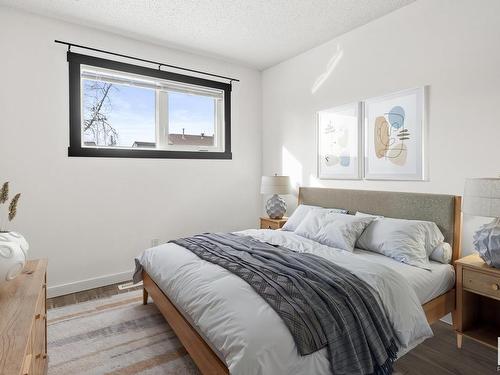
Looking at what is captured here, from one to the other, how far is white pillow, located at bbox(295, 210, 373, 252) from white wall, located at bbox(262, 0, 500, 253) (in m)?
0.54

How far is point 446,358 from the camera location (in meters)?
2.03

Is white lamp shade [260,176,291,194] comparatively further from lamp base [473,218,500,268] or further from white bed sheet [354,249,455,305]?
lamp base [473,218,500,268]

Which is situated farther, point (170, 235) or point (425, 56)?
point (170, 235)

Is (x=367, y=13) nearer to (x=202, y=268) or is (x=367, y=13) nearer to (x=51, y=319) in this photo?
(x=202, y=268)

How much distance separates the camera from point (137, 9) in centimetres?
277

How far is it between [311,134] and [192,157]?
4.86 feet

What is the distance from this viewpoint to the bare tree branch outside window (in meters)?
3.27

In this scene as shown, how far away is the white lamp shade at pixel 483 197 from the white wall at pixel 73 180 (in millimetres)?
2770

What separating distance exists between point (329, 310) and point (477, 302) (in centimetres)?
148

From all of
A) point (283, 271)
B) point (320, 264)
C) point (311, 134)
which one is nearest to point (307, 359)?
point (283, 271)

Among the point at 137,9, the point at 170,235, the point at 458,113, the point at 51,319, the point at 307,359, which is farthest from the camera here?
the point at 170,235

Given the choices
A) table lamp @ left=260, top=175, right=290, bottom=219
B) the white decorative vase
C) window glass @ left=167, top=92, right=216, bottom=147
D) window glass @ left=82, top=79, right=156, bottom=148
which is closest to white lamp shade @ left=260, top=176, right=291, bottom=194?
table lamp @ left=260, top=175, right=290, bottom=219

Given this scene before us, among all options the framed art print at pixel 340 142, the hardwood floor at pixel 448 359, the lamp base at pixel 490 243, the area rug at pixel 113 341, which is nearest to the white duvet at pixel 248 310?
the hardwood floor at pixel 448 359

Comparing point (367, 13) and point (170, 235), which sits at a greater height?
point (367, 13)
